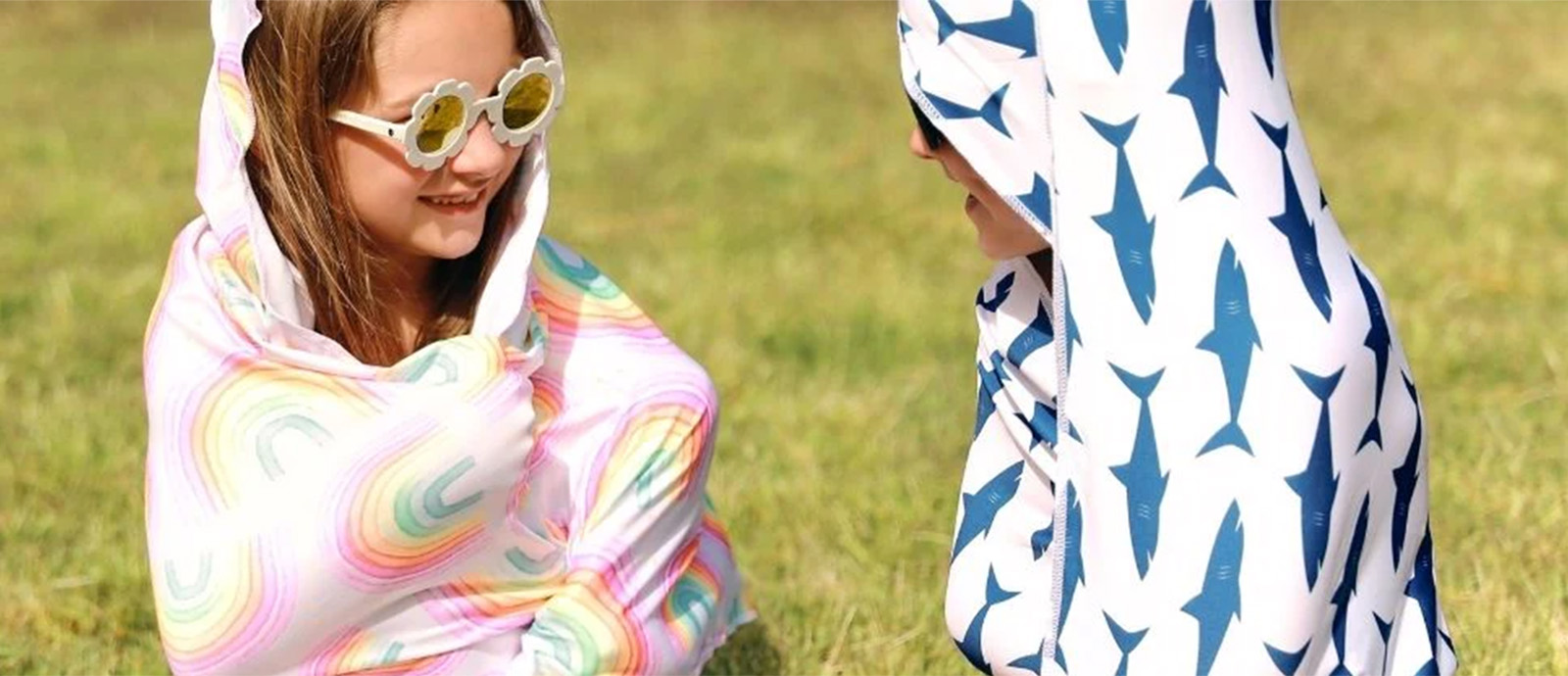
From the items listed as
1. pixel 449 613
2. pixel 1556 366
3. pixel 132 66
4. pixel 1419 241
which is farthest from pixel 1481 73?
pixel 449 613

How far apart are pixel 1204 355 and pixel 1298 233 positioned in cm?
16

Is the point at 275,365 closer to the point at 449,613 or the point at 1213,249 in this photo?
the point at 449,613

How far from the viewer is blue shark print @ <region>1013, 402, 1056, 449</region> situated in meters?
2.80

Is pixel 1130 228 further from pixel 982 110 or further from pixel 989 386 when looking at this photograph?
pixel 989 386

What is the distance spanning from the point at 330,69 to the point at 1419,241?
4187mm

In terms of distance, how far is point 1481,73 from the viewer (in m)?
8.60

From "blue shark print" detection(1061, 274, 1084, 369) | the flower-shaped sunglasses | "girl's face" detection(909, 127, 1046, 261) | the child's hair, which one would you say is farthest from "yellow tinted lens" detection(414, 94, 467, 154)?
"blue shark print" detection(1061, 274, 1084, 369)

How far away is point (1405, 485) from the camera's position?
2.54m

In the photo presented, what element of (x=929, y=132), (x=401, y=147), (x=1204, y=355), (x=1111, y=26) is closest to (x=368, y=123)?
(x=401, y=147)

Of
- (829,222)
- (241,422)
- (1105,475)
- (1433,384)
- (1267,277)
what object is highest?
(1267,277)

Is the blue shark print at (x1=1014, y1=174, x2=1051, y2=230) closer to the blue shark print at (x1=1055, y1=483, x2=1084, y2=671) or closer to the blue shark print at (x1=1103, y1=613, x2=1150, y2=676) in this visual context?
the blue shark print at (x1=1055, y1=483, x2=1084, y2=671)

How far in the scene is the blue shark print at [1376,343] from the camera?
2.42 m

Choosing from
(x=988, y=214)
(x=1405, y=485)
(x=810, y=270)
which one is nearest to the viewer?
(x=1405, y=485)

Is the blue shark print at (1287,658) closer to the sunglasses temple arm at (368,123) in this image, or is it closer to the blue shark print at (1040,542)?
the blue shark print at (1040,542)
